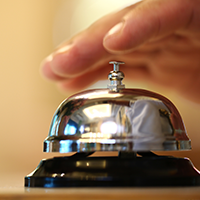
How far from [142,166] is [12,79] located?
1.72 ft

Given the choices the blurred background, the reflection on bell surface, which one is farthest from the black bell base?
the blurred background

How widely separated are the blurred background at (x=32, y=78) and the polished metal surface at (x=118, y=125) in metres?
0.33

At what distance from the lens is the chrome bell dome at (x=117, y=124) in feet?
1.46

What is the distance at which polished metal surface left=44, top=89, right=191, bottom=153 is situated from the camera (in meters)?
0.45

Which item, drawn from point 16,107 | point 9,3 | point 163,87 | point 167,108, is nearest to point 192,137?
point 163,87

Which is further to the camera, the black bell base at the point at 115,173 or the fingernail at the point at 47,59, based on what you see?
the fingernail at the point at 47,59

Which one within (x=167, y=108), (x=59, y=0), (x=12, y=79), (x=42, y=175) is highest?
(x=59, y=0)

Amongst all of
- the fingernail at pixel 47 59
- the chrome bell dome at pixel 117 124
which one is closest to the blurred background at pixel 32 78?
the fingernail at pixel 47 59

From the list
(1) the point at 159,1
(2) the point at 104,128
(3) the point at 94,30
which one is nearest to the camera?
(2) the point at 104,128

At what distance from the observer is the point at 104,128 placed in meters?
0.46

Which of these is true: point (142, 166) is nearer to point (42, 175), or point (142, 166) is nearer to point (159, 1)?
→ point (42, 175)

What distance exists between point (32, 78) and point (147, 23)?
39 cm

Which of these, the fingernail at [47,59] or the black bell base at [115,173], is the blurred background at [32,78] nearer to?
the fingernail at [47,59]

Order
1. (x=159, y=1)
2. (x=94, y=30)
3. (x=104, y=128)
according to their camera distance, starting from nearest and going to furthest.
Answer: (x=104, y=128) < (x=159, y=1) < (x=94, y=30)
